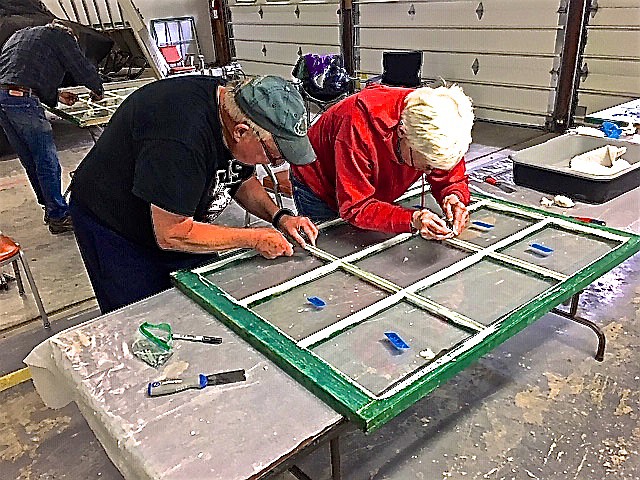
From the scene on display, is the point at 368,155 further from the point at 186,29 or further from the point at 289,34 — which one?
the point at 186,29

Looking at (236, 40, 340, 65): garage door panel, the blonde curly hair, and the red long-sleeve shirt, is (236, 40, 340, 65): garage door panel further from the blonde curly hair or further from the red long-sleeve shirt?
Answer: the blonde curly hair

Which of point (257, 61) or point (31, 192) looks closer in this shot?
point (31, 192)

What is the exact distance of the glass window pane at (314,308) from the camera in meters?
1.43

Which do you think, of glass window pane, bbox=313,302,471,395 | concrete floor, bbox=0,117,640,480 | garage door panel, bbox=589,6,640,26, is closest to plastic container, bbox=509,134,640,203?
concrete floor, bbox=0,117,640,480

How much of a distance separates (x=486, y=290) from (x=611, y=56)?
14.7ft

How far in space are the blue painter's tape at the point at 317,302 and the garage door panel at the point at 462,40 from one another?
15.9 ft

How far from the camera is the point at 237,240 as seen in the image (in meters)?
1.59

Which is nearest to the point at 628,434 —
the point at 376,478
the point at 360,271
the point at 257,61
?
the point at 376,478

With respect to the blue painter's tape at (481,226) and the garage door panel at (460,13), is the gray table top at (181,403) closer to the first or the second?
the blue painter's tape at (481,226)

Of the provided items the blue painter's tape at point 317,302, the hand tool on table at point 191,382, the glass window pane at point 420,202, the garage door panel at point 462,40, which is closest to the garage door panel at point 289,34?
the garage door panel at point 462,40

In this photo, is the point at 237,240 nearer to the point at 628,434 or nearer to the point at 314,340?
the point at 314,340

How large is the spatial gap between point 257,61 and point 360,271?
8.01m

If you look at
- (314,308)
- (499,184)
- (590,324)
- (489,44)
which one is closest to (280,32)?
(489,44)

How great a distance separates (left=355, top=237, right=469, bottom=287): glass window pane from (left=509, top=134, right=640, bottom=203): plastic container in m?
1.14
